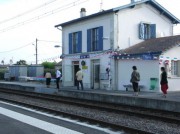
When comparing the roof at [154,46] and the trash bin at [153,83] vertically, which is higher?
the roof at [154,46]

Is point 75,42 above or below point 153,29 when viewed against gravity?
below

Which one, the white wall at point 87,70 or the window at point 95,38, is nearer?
the white wall at point 87,70

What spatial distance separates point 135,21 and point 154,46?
390 cm

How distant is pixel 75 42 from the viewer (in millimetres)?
28984

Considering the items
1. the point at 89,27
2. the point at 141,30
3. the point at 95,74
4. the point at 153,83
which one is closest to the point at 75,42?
the point at 89,27

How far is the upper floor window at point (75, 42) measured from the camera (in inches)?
1102

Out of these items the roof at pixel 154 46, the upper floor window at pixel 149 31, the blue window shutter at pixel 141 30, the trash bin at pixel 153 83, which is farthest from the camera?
the upper floor window at pixel 149 31

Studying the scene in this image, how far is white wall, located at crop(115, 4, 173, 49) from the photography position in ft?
80.1

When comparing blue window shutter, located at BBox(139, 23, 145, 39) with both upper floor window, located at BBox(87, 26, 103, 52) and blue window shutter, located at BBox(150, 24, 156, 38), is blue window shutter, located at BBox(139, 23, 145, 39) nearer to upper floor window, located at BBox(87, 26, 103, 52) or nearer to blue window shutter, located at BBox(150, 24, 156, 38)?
blue window shutter, located at BBox(150, 24, 156, 38)

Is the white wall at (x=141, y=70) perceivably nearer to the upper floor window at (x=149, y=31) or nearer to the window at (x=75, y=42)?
the upper floor window at (x=149, y=31)

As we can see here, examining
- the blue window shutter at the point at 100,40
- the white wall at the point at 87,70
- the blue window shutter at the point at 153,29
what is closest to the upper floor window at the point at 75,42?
the white wall at the point at 87,70

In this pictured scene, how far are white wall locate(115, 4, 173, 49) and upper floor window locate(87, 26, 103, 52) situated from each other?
1849 mm

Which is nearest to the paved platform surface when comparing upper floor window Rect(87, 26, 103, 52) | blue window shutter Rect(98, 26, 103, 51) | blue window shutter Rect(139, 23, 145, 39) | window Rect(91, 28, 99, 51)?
blue window shutter Rect(98, 26, 103, 51)

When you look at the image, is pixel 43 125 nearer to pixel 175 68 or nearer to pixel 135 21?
pixel 175 68
